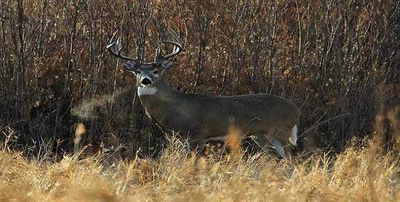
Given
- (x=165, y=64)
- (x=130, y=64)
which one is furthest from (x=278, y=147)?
(x=130, y=64)

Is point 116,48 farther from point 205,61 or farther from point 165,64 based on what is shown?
point 205,61

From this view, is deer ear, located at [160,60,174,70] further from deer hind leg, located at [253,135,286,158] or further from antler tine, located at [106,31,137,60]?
deer hind leg, located at [253,135,286,158]

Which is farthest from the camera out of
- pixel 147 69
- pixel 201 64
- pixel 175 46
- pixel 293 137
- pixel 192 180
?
pixel 201 64

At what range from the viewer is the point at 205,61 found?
1284cm

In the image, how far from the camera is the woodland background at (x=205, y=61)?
12227mm

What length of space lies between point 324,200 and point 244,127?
442cm

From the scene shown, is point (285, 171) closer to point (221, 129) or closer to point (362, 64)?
point (221, 129)

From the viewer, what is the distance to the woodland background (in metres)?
12.2

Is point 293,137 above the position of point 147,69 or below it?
below

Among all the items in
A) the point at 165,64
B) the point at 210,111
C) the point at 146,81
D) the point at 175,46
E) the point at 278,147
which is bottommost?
the point at 278,147

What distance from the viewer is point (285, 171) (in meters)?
8.52

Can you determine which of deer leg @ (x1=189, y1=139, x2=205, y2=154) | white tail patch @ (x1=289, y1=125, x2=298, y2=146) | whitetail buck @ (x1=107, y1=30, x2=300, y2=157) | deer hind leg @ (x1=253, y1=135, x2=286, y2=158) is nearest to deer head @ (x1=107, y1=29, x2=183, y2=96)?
whitetail buck @ (x1=107, y1=30, x2=300, y2=157)

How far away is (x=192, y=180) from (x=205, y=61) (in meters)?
4.95

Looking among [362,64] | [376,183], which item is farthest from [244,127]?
[376,183]
